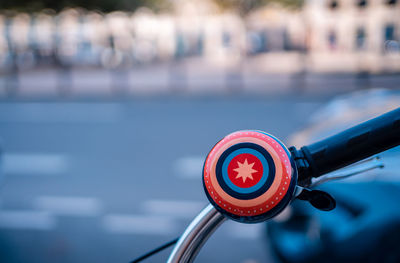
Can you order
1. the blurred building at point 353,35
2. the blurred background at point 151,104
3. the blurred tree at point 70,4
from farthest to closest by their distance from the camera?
the blurred tree at point 70,4
the blurred building at point 353,35
the blurred background at point 151,104

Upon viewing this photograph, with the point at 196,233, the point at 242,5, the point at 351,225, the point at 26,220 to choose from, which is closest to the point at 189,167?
the point at 26,220

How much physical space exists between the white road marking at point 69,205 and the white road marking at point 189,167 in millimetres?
1228

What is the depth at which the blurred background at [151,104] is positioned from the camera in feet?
11.8

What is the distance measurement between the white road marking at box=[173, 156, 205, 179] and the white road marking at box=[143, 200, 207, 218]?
0.83 m

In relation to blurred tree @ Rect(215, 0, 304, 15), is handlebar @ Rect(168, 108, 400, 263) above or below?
below

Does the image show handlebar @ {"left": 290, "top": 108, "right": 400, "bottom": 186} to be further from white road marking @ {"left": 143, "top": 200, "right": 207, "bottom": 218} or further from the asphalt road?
white road marking @ {"left": 143, "top": 200, "right": 207, "bottom": 218}

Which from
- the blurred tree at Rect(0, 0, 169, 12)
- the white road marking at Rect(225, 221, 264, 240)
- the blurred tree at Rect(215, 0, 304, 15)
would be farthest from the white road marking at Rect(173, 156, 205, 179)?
the blurred tree at Rect(0, 0, 169, 12)

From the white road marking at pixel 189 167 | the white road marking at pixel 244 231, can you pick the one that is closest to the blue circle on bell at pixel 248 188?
the white road marking at pixel 244 231

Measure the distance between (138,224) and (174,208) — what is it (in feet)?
1.54

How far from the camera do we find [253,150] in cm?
79

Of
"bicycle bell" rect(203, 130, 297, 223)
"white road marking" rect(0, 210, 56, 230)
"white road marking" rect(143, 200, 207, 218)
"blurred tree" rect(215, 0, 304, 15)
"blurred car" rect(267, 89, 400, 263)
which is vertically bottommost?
"white road marking" rect(143, 200, 207, 218)

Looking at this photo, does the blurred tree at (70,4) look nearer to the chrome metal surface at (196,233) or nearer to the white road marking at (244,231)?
the white road marking at (244,231)

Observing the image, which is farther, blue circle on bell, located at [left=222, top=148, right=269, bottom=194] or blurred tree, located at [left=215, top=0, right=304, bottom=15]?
blurred tree, located at [left=215, top=0, right=304, bottom=15]

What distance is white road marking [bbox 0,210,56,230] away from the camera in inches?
150
